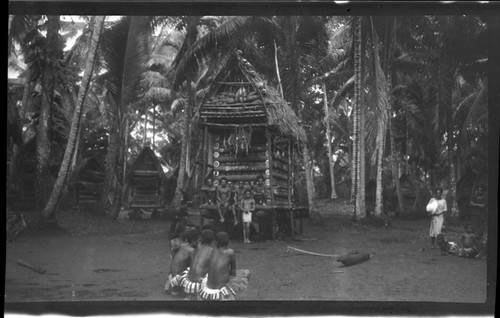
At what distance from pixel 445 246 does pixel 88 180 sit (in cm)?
487

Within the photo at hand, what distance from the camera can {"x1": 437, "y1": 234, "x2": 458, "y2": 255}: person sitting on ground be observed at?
345 inches

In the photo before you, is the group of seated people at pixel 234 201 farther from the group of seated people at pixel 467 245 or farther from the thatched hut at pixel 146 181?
the group of seated people at pixel 467 245

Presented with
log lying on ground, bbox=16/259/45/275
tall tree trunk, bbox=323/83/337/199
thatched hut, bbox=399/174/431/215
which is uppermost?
tall tree trunk, bbox=323/83/337/199

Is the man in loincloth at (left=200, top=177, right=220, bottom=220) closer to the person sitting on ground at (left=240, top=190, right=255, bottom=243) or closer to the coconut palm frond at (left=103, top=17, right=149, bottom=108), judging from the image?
the person sitting on ground at (left=240, top=190, right=255, bottom=243)

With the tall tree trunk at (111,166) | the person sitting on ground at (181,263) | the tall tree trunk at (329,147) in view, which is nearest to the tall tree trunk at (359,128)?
the tall tree trunk at (329,147)

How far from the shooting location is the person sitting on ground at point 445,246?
28.8 feet

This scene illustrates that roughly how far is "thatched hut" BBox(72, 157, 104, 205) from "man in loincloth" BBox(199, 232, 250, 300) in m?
1.80

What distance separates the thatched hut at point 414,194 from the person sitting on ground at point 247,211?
208cm

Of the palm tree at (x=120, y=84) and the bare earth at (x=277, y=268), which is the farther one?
the palm tree at (x=120, y=84)

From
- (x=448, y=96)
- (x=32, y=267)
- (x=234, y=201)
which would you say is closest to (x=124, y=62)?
(x=234, y=201)

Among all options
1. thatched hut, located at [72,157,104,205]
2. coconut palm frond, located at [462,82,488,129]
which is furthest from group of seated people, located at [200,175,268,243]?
coconut palm frond, located at [462,82,488,129]

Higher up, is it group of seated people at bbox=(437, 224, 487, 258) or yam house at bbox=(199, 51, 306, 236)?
yam house at bbox=(199, 51, 306, 236)

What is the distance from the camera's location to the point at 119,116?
897 cm

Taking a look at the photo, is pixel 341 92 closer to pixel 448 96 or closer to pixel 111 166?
pixel 448 96
